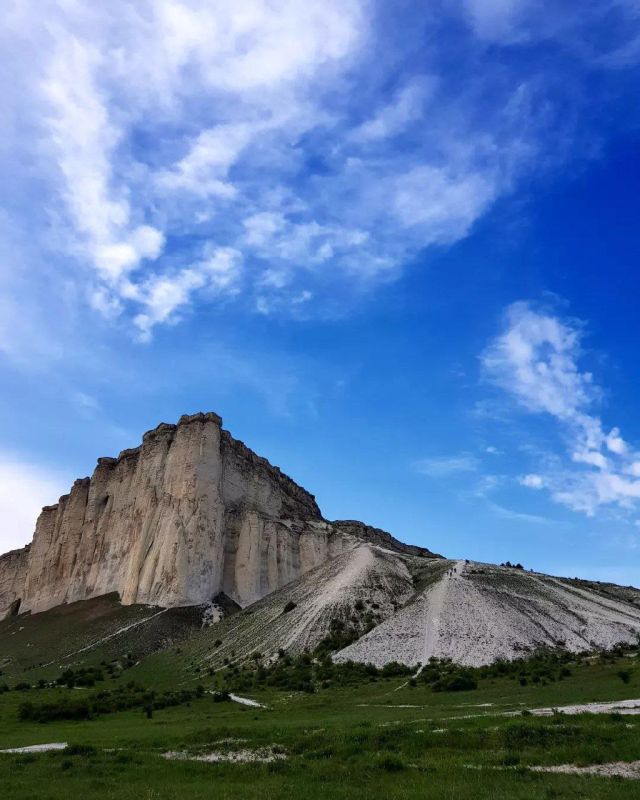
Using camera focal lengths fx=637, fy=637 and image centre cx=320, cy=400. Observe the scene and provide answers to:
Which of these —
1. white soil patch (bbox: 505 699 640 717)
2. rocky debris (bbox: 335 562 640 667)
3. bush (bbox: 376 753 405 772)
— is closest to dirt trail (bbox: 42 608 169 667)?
rocky debris (bbox: 335 562 640 667)

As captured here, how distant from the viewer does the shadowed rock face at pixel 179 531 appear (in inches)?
3398

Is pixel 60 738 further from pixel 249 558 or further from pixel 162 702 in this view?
pixel 249 558

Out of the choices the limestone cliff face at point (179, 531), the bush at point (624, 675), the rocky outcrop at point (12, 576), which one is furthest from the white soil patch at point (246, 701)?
the rocky outcrop at point (12, 576)

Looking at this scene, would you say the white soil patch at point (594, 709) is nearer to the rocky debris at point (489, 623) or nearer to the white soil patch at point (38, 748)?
the white soil patch at point (38, 748)

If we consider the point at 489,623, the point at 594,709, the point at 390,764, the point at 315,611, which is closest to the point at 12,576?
the point at 315,611

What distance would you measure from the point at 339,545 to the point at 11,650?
4935cm

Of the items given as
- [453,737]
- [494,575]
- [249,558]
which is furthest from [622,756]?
[249,558]

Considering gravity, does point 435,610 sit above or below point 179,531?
below

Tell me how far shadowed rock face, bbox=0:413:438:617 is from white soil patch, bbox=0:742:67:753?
5994 cm

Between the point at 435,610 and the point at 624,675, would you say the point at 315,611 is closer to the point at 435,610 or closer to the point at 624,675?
the point at 435,610

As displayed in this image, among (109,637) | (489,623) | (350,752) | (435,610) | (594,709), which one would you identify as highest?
(109,637)

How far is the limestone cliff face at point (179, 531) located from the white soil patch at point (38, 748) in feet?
197

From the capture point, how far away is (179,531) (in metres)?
86.3

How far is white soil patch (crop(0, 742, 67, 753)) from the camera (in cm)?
2050
